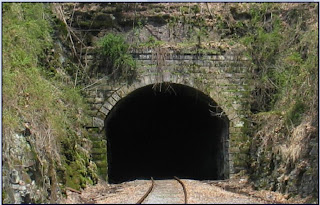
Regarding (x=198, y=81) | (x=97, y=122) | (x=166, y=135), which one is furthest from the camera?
(x=166, y=135)

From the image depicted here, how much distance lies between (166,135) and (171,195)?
41.6 ft

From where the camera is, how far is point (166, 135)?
22.4 m

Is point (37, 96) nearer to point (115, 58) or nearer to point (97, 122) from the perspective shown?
point (97, 122)

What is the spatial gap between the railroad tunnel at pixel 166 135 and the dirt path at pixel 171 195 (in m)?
2.59

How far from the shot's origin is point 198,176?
62.1 ft

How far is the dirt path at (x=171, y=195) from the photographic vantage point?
8.95 meters

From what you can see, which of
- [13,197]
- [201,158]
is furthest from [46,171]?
[201,158]

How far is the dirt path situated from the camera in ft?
29.4

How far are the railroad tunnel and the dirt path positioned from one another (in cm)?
259

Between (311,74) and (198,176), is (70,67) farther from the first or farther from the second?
(198,176)

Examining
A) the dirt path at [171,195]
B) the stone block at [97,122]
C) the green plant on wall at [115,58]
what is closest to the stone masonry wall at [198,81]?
the stone block at [97,122]

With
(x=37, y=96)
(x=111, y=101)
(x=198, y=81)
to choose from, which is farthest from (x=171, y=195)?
(x=198, y=81)

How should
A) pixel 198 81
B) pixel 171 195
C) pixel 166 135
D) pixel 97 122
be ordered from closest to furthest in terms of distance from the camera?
pixel 171 195 < pixel 97 122 < pixel 198 81 < pixel 166 135

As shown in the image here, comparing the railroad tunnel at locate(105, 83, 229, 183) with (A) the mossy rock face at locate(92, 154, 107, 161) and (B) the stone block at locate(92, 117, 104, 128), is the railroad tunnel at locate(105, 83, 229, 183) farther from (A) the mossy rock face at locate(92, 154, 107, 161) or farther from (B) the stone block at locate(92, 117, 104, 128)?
(A) the mossy rock face at locate(92, 154, 107, 161)
